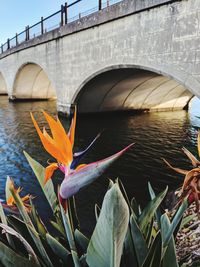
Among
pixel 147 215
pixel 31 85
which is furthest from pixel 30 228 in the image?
pixel 31 85

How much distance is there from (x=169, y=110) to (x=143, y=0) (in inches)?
420

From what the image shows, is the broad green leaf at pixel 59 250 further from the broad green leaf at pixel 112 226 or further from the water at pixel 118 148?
the water at pixel 118 148

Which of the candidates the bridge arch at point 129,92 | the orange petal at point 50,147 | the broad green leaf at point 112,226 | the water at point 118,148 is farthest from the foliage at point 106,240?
the bridge arch at point 129,92

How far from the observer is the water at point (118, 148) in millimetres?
6547

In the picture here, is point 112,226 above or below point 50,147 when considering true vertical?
below

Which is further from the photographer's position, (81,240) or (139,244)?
(81,240)

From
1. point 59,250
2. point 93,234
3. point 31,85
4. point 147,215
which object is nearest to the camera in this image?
point 93,234

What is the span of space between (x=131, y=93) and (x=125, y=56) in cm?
600

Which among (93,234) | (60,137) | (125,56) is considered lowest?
(93,234)

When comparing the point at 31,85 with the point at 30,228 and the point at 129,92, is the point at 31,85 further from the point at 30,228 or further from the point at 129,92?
the point at 30,228

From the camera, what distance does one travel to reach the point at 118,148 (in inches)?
395

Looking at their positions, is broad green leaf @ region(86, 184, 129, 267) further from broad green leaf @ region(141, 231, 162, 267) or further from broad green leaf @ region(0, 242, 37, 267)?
broad green leaf @ region(0, 242, 37, 267)

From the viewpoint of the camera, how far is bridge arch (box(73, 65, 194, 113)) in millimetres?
12787

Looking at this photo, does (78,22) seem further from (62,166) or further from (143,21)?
(62,166)
